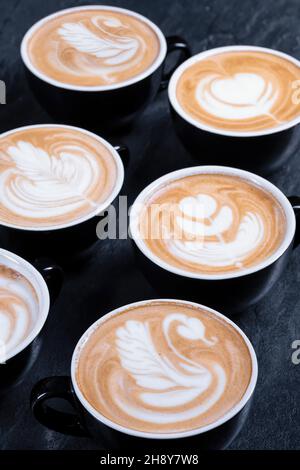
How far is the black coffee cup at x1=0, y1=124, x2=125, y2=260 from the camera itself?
1.22 metres

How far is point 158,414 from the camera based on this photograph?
1011 mm

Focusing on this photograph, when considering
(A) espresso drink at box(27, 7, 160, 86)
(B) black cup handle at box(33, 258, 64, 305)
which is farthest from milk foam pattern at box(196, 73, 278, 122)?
(B) black cup handle at box(33, 258, 64, 305)

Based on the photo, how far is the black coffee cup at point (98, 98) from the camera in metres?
1.41

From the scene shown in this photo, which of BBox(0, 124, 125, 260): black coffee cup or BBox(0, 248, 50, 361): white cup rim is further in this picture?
BBox(0, 124, 125, 260): black coffee cup

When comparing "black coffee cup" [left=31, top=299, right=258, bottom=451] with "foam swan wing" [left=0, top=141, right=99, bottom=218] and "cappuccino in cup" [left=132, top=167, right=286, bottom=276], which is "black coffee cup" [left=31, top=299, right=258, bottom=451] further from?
"foam swan wing" [left=0, top=141, right=99, bottom=218]

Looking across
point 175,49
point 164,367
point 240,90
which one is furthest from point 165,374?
point 175,49

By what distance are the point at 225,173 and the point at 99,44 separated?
0.41 meters

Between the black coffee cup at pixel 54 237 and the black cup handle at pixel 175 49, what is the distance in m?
0.36

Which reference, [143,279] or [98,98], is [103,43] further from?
[143,279]

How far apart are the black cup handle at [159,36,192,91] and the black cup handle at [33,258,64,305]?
499 mm

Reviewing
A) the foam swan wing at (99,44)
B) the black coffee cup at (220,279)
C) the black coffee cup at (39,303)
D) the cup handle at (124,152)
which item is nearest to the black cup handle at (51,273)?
the black coffee cup at (39,303)

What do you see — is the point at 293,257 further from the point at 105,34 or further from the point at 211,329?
the point at 105,34

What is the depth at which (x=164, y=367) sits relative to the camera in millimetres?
1062

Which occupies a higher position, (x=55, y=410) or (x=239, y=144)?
(x=239, y=144)
